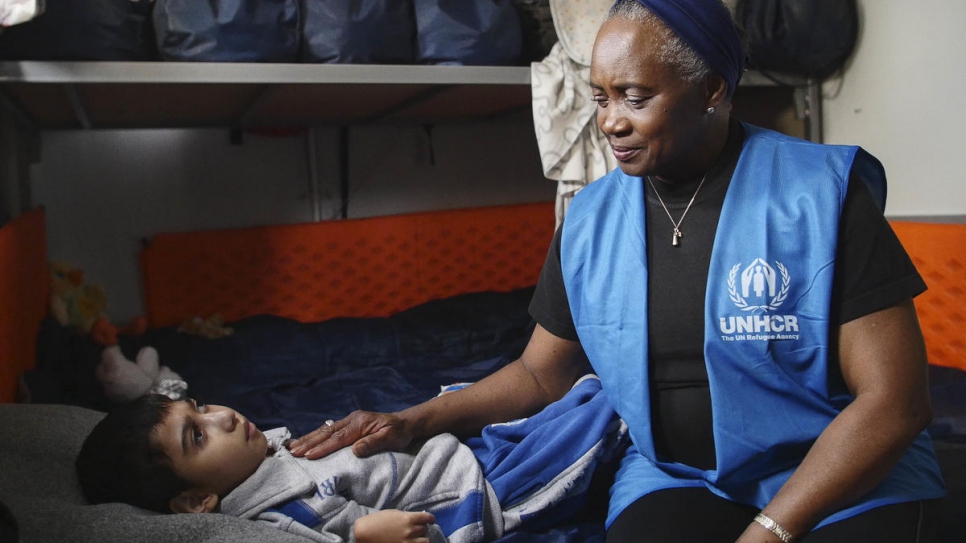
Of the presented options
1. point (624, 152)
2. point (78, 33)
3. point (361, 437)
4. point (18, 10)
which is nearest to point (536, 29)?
point (78, 33)

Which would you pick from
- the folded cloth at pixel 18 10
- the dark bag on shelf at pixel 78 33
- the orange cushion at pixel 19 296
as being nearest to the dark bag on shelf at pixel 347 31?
the dark bag on shelf at pixel 78 33

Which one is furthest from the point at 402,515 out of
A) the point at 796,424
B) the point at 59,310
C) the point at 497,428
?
the point at 59,310

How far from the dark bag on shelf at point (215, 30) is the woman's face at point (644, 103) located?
1258mm

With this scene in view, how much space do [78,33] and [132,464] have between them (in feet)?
3.87

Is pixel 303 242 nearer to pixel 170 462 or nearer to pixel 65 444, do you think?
pixel 65 444

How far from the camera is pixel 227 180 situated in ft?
9.93

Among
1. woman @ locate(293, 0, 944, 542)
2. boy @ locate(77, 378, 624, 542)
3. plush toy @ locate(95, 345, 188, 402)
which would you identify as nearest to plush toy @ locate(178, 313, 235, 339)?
plush toy @ locate(95, 345, 188, 402)

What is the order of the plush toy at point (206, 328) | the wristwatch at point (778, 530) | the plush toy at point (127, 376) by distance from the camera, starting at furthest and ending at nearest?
1. the plush toy at point (206, 328)
2. the plush toy at point (127, 376)
3. the wristwatch at point (778, 530)

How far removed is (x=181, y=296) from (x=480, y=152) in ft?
4.52

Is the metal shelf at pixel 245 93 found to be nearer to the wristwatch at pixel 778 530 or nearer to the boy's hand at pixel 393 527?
the boy's hand at pixel 393 527

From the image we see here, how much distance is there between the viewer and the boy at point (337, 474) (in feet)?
3.51

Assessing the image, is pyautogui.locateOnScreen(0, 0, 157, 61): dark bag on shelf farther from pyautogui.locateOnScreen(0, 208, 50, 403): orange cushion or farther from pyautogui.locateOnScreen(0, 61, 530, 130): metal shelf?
pyautogui.locateOnScreen(0, 208, 50, 403): orange cushion

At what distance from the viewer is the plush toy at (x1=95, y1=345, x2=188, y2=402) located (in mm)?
2186

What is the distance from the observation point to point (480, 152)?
3428 millimetres
